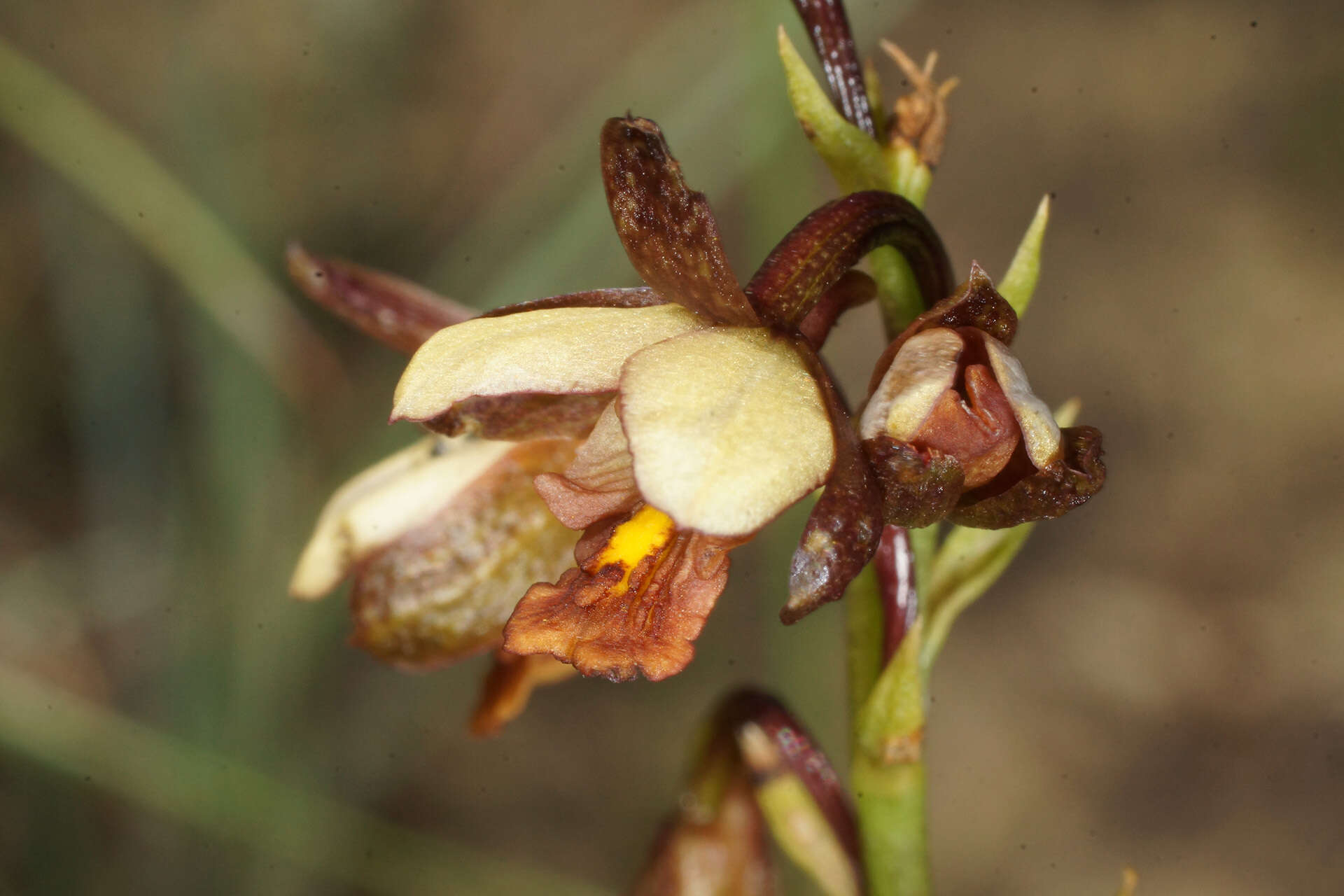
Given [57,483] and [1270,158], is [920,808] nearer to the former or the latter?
[1270,158]

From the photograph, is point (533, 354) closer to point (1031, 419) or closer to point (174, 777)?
point (1031, 419)

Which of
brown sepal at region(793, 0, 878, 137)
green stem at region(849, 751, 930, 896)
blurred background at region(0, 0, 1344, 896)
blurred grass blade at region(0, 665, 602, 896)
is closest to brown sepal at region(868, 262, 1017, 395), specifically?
brown sepal at region(793, 0, 878, 137)

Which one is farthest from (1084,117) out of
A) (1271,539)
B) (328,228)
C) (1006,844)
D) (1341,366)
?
(328,228)

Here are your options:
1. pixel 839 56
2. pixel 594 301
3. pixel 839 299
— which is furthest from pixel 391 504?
pixel 839 56

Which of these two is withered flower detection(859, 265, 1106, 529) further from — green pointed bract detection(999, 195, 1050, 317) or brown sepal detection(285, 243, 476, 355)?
brown sepal detection(285, 243, 476, 355)

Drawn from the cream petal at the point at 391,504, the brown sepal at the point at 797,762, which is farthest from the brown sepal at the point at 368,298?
the brown sepal at the point at 797,762

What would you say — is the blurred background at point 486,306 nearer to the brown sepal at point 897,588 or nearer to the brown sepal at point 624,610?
the brown sepal at point 897,588
